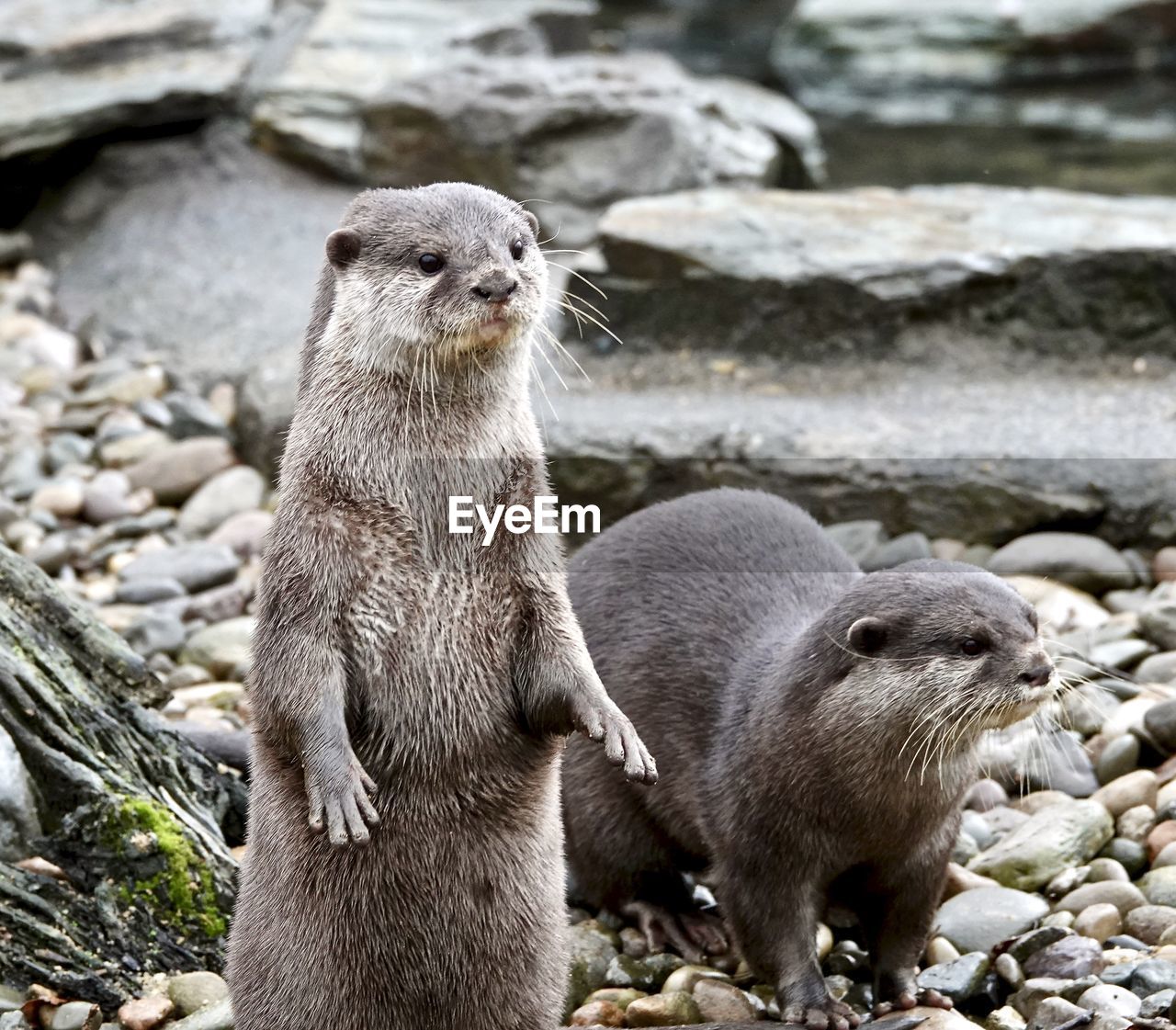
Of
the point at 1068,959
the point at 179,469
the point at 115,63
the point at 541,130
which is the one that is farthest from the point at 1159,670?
the point at 115,63

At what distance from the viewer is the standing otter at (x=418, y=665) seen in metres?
3.53

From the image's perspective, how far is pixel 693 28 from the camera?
1986 cm

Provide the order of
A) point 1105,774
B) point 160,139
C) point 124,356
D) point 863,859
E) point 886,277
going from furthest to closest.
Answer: point 160,139 < point 124,356 < point 886,277 < point 1105,774 < point 863,859

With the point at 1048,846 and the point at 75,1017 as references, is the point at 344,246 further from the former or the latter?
the point at 1048,846

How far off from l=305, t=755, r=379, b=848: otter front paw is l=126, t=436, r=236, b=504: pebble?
4904 millimetres

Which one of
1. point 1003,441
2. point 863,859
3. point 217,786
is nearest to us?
point 863,859

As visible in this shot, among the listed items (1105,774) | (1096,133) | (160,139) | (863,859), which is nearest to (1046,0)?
(1096,133)

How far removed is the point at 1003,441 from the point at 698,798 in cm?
306

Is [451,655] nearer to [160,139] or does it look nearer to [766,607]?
[766,607]

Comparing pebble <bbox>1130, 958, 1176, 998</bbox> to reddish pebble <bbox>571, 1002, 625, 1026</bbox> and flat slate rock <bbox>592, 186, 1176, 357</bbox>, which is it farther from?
flat slate rock <bbox>592, 186, 1176, 357</bbox>

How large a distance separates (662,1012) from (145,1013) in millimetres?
1244

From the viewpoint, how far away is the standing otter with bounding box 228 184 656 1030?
3.53 meters

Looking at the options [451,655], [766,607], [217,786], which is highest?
[451,655]

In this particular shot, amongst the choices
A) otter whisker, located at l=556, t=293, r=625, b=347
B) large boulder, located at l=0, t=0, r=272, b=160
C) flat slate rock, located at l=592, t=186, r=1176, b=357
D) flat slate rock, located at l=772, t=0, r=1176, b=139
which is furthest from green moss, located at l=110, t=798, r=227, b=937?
flat slate rock, located at l=772, t=0, r=1176, b=139
